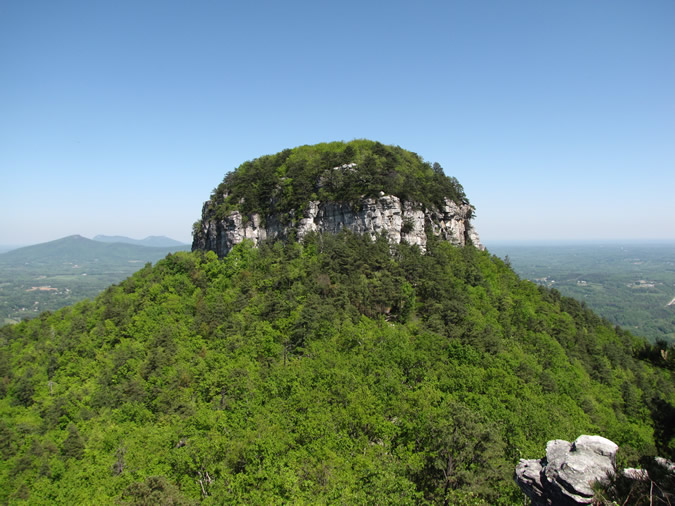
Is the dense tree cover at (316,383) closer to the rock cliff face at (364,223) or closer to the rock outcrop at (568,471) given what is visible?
the rock outcrop at (568,471)

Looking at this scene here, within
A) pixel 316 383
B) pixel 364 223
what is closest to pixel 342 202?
pixel 364 223

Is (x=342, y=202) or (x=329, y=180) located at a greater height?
(x=329, y=180)

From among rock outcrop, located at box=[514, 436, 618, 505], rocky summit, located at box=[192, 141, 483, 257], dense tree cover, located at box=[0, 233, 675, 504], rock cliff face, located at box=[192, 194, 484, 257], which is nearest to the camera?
rock outcrop, located at box=[514, 436, 618, 505]

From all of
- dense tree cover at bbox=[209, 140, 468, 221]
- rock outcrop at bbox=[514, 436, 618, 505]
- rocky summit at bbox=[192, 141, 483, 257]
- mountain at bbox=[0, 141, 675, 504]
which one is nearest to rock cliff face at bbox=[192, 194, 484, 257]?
rocky summit at bbox=[192, 141, 483, 257]

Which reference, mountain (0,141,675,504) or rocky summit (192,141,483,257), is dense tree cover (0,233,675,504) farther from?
rocky summit (192,141,483,257)

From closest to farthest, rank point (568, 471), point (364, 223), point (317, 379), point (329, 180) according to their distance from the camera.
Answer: point (568, 471), point (317, 379), point (364, 223), point (329, 180)

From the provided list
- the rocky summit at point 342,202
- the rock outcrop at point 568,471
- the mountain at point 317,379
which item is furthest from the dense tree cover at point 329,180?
the rock outcrop at point 568,471

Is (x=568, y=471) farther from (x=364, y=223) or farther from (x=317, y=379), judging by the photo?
(x=364, y=223)
